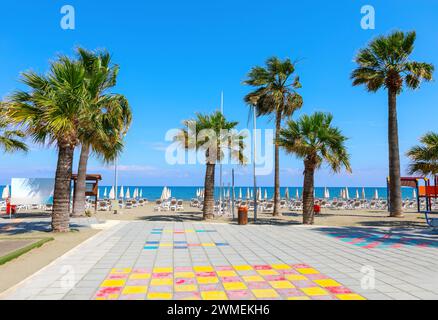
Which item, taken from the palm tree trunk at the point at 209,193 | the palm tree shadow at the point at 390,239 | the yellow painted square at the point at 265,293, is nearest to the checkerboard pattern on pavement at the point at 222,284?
the yellow painted square at the point at 265,293

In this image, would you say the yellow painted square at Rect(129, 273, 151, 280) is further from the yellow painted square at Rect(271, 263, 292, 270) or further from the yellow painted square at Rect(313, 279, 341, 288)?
the yellow painted square at Rect(313, 279, 341, 288)

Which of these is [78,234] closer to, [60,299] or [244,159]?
[60,299]

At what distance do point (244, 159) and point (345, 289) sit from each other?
566 inches

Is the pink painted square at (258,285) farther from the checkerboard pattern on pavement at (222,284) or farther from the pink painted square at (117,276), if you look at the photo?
the pink painted square at (117,276)

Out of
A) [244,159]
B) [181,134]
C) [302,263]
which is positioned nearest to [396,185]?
[244,159]

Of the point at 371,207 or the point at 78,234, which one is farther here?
the point at 371,207

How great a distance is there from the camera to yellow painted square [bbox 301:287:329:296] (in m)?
5.01

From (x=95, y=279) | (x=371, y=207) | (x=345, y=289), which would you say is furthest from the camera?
(x=371, y=207)

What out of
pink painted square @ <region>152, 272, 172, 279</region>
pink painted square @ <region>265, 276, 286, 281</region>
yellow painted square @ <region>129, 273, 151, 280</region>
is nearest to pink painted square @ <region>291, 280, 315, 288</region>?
pink painted square @ <region>265, 276, 286, 281</region>

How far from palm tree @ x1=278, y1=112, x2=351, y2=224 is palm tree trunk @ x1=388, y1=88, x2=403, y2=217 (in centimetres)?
611

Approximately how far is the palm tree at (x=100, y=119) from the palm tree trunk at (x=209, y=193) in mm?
5126

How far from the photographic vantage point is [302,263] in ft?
24.2

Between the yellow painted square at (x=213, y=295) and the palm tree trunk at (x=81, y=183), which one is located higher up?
the palm tree trunk at (x=81, y=183)

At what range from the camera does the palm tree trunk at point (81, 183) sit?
55.1 feet
